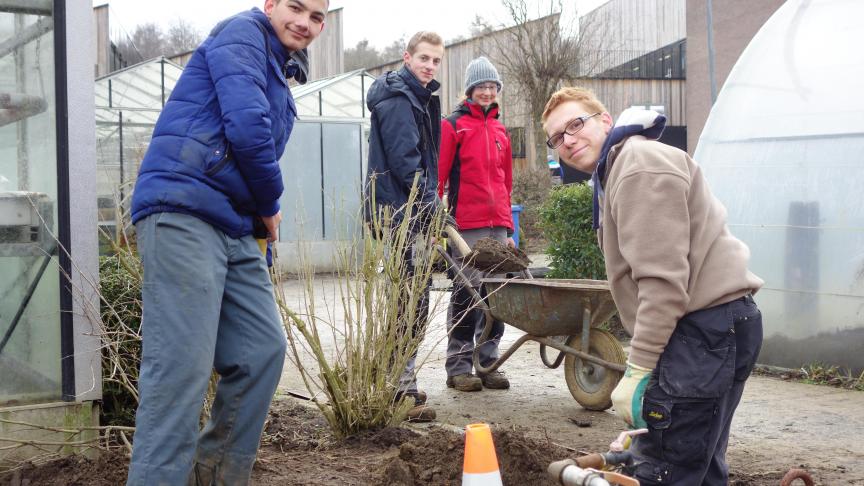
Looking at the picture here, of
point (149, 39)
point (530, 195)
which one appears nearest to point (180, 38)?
point (149, 39)

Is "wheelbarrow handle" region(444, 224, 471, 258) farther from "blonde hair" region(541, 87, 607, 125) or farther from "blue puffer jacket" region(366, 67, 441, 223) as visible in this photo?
"blonde hair" region(541, 87, 607, 125)

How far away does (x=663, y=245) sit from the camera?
247 cm

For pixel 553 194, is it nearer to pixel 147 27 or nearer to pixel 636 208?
pixel 636 208

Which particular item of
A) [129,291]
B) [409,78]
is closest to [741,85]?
[409,78]

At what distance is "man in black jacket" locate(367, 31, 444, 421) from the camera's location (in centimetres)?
513

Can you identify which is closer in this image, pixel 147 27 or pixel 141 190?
pixel 141 190

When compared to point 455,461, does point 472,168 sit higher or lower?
higher

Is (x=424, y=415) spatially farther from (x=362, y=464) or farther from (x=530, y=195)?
(x=530, y=195)

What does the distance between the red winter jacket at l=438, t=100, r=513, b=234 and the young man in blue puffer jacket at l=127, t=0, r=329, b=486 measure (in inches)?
119

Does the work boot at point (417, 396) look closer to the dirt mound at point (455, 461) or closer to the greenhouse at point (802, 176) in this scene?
the dirt mound at point (455, 461)

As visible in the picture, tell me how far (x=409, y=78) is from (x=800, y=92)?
9.92ft

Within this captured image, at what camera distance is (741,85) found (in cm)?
703

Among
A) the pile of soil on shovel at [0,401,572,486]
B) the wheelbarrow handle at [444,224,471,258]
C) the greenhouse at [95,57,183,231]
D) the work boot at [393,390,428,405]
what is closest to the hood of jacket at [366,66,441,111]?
the wheelbarrow handle at [444,224,471,258]

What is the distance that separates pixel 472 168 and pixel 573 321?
1320 mm
